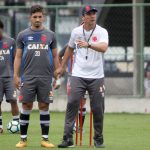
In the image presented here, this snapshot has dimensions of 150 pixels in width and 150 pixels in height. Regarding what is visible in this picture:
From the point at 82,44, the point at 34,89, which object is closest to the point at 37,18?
the point at 82,44

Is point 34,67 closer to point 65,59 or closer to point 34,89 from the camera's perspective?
point 34,89

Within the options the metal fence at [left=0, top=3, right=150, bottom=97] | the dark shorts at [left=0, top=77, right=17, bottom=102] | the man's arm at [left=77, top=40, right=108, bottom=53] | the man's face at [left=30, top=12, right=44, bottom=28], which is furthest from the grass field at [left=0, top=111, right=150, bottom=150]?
the man's face at [left=30, top=12, right=44, bottom=28]

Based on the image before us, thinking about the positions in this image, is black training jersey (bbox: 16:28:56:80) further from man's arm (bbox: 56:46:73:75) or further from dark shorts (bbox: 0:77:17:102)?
dark shorts (bbox: 0:77:17:102)

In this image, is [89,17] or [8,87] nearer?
[89,17]

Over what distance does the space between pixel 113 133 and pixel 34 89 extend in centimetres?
347

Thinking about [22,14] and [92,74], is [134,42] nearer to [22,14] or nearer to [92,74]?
[22,14]

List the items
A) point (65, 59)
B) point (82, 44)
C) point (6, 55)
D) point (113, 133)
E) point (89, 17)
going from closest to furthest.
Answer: point (82, 44), point (89, 17), point (65, 59), point (113, 133), point (6, 55)

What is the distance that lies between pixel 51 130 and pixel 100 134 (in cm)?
381

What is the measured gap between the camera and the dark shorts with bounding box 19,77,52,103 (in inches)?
492

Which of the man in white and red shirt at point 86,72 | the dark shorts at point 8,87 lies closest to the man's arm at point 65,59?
the man in white and red shirt at point 86,72

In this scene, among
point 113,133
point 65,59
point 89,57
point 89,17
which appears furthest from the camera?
point 113,133

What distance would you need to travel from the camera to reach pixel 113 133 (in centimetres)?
1558

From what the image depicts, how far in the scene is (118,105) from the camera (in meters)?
21.8

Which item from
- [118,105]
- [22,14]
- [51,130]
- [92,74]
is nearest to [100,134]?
[92,74]
